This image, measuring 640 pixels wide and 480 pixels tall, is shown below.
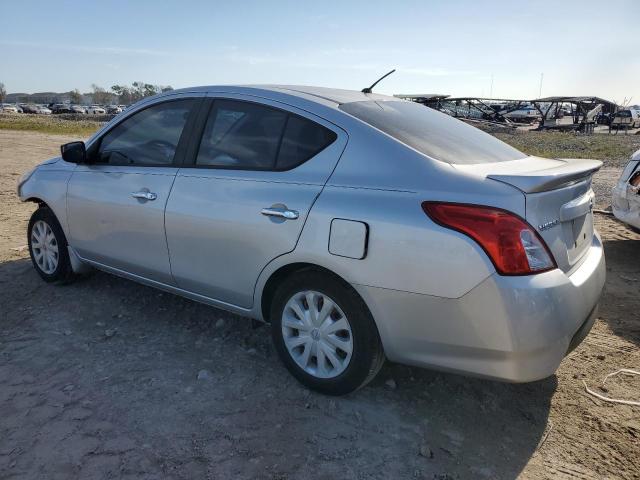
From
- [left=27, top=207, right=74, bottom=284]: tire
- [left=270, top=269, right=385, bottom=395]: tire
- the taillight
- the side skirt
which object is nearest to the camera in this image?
the taillight

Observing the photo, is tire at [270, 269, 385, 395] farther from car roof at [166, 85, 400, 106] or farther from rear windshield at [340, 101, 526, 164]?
car roof at [166, 85, 400, 106]

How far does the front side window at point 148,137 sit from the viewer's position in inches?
139

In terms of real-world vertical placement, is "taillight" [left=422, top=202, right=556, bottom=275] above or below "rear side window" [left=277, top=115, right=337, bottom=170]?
below

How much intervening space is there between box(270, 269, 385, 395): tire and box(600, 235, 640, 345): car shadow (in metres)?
2.15

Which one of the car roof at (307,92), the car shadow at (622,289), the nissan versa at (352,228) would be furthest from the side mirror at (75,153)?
the car shadow at (622,289)

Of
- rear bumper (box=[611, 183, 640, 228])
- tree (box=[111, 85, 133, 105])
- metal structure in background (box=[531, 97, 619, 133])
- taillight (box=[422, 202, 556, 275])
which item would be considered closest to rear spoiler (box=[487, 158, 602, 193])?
taillight (box=[422, 202, 556, 275])

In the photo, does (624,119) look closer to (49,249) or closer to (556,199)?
(556,199)

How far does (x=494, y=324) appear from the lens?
2.29m

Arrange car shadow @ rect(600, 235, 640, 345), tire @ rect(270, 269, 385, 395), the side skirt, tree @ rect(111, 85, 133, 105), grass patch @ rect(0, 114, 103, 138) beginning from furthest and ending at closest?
1. tree @ rect(111, 85, 133, 105)
2. grass patch @ rect(0, 114, 103, 138)
3. car shadow @ rect(600, 235, 640, 345)
4. the side skirt
5. tire @ rect(270, 269, 385, 395)

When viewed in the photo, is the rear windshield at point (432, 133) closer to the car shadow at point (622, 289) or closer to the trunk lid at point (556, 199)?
the trunk lid at point (556, 199)

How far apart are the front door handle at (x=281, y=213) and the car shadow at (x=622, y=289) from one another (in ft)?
8.47

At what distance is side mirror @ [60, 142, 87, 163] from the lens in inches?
156

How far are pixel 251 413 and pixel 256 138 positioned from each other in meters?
1.55

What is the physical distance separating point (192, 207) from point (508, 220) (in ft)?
6.09
